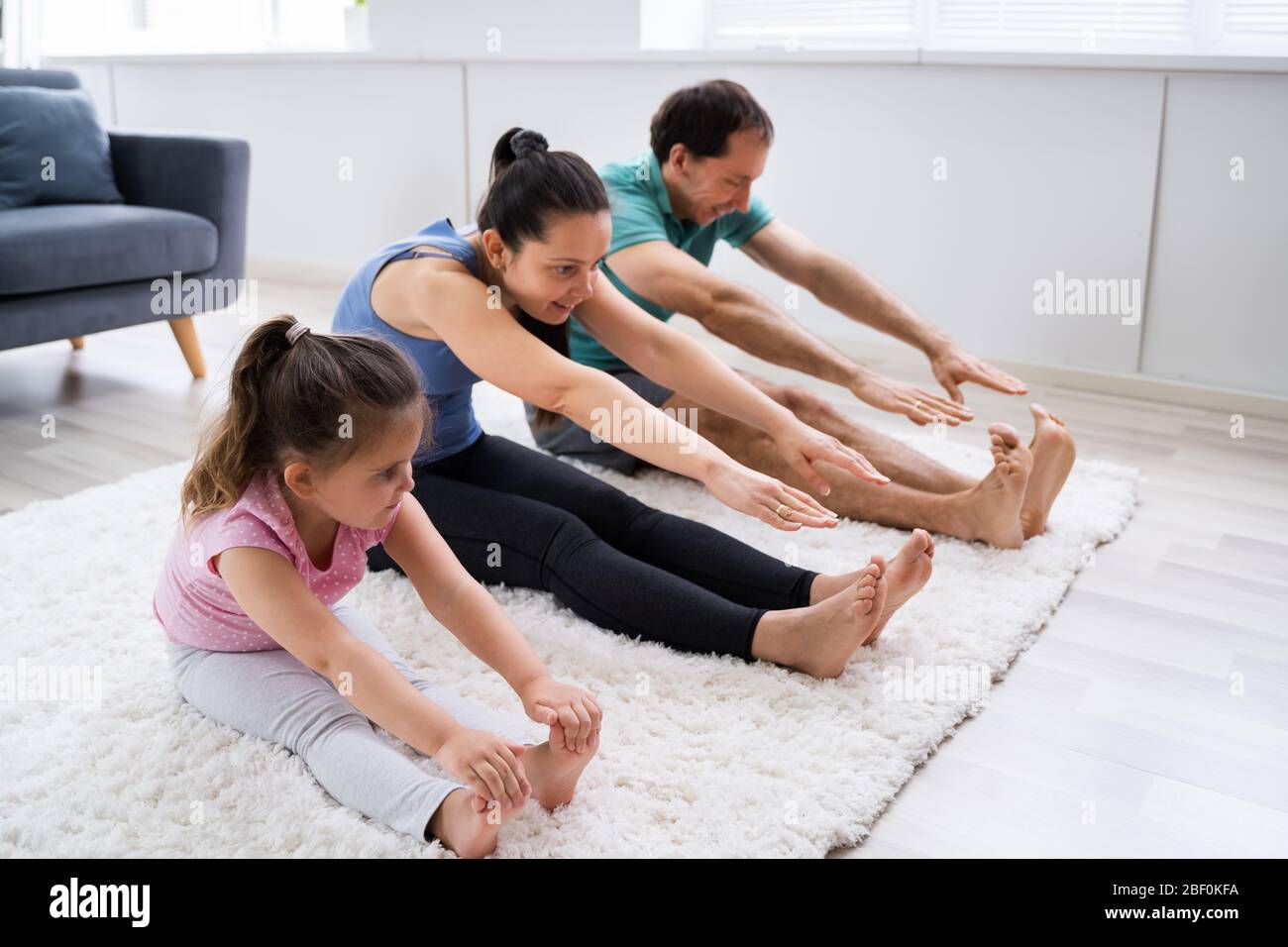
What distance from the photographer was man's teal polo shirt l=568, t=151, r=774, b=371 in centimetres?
218

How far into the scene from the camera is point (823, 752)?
1458mm

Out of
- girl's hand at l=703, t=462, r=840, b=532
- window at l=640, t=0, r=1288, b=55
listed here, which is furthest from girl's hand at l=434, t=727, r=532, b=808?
window at l=640, t=0, r=1288, b=55

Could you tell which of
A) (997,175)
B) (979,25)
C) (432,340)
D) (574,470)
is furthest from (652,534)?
(979,25)

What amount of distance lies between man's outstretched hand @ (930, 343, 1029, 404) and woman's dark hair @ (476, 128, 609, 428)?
2.73 ft

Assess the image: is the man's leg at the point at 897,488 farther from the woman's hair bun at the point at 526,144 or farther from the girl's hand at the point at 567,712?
the girl's hand at the point at 567,712

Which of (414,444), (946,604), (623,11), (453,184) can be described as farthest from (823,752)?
(453,184)

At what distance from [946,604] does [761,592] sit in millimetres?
331

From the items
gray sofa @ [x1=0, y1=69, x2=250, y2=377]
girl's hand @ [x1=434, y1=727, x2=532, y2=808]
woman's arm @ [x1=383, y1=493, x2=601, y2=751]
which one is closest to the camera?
girl's hand @ [x1=434, y1=727, x2=532, y2=808]

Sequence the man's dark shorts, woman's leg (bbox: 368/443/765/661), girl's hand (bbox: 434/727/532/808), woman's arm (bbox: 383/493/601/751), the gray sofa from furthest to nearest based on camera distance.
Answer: the gray sofa < the man's dark shorts < woman's leg (bbox: 368/443/765/661) < woman's arm (bbox: 383/493/601/751) < girl's hand (bbox: 434/727/532/808)

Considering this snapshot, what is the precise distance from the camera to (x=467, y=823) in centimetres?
124

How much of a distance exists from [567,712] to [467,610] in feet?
0.65

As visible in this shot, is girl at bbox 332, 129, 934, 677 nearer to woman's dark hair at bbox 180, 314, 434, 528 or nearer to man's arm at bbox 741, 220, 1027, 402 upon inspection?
woman's dark hair at bbox 180, 314, 434, 528

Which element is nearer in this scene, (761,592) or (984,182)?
(761,592)

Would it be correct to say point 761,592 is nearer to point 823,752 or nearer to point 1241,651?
point 823,752
